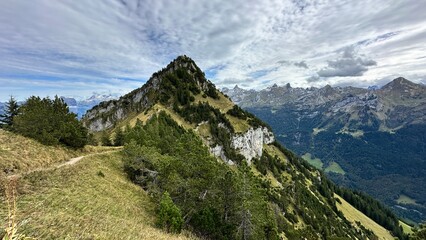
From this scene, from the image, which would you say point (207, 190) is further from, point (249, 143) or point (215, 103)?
point (215, 103)

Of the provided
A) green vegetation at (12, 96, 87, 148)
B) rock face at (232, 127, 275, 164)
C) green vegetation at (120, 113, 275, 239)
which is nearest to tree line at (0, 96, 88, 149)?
green vegetation at (12, 96, 87, 148)

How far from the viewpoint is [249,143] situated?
579ft

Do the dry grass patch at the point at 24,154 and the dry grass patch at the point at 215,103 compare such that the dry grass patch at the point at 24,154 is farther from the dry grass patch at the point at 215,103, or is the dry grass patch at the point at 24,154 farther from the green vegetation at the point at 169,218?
the dry grass patch at the point at 215,103

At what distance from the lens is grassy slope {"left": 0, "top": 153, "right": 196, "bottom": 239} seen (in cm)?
1901

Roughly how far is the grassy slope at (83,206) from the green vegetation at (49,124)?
773 centimetres

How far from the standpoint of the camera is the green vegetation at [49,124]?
164ft

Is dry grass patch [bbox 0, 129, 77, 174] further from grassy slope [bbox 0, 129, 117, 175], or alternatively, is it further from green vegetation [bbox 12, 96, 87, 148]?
green vegetation [bbox 12, 96, 87, 148]

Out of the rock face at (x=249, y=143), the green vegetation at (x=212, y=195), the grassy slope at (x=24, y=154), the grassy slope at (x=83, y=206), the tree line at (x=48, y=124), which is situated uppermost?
the tree line at (x=48, y=124)

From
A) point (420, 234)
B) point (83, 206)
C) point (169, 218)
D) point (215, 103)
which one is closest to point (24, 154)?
point (83, 206)

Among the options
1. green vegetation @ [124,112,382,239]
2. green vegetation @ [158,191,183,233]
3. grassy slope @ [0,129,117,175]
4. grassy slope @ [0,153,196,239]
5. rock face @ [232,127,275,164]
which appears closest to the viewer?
grassy slope @ [0,153,196,239]

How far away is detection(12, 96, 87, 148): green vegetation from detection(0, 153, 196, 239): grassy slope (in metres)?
7.73

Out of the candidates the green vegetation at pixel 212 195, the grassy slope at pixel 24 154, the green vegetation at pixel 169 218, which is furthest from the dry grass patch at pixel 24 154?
the green vegetation at pixel 169 218

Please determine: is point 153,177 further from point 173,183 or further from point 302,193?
point 302,193

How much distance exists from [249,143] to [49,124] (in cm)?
13545
